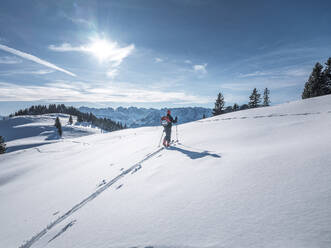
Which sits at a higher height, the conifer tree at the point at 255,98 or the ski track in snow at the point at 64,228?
the conifer tree at the point at 255,98

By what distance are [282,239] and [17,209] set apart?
7921 millimetres

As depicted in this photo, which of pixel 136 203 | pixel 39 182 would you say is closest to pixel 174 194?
pixel 136 203

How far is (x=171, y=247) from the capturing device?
211cm

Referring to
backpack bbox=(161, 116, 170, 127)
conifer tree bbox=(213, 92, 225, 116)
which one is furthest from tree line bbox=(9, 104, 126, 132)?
backpack bbox=(161, 116, 170, 127)

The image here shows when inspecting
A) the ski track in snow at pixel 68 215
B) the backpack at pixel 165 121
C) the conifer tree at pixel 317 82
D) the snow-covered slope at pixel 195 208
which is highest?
the conifer tree at pixel 317 82

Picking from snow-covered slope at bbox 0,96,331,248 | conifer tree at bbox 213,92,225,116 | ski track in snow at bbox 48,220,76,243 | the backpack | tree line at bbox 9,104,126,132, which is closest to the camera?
snow-covered slope at bbox 0,96,331,248

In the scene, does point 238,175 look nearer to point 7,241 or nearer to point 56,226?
point 56,226

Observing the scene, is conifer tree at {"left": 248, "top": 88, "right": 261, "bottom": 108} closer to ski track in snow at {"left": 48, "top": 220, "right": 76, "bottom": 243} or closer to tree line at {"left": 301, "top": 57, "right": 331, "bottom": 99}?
tree line at {"left": 301, "top": 57, "right": 331, "bottom": 99}

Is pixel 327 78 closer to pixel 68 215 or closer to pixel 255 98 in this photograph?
pixel 255 98

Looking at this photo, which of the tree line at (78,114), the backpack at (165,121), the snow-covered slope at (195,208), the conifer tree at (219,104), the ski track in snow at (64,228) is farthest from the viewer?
the tree line at (78,114)

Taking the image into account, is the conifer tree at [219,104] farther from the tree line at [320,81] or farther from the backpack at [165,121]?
the backpack at [165,121]

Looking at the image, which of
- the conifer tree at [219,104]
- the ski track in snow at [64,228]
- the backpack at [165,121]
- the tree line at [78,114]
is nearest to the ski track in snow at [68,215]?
the ski track in snow at [64,228]

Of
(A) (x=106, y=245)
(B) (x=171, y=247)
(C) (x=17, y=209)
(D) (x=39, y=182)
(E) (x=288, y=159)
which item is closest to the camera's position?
(B) (x=171, y=247)

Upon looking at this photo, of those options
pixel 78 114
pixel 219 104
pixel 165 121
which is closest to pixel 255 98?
pixel 219 104
